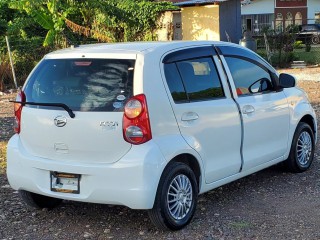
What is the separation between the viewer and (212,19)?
23.8 meters

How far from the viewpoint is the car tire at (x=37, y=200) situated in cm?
554

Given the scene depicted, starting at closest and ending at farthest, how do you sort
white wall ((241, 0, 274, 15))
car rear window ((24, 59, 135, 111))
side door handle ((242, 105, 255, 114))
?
car rear window ((24, 59, 135, 111))
side door handle ((242, 105, 255, 114))
white wall ((241, 0, 274, 15))

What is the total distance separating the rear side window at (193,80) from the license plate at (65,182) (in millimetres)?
1126

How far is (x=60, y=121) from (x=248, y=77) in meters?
2.23

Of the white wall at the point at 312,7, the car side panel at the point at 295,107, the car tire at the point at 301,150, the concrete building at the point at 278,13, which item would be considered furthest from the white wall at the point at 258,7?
the car side panel at the point at 295,107

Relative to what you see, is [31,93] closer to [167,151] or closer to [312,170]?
[167,151]

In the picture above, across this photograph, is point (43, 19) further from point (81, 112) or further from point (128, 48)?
point (81, 112)

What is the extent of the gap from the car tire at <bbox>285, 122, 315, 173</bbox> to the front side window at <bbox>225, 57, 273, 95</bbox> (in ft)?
2.67

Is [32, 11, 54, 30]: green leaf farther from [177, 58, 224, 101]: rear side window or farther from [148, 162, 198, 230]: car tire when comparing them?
[148, 162, 198, 230]: car tire

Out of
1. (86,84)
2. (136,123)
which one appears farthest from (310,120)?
(86,84)

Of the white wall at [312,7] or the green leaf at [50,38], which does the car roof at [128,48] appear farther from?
the white wall at [312,7]

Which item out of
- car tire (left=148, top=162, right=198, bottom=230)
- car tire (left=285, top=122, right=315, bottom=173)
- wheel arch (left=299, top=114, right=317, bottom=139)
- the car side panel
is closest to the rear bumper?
car tire (left=148, top=162, right=198, bottom=230)

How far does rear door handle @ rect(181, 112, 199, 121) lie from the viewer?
502 cm

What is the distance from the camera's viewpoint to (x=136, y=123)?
4.63 metres
